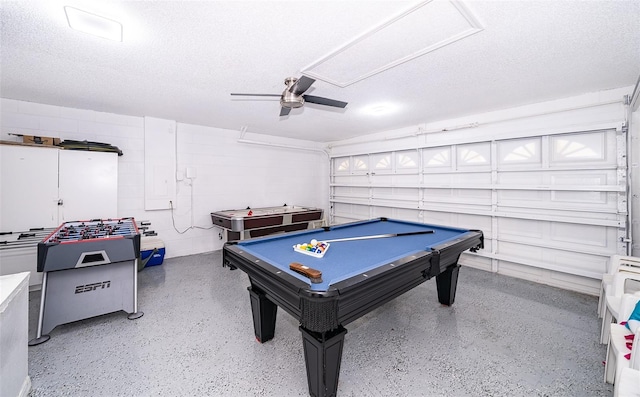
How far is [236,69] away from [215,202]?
10.6 feet

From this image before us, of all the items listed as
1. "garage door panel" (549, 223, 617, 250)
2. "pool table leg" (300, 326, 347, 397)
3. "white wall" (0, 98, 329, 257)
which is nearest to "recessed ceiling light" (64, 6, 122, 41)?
"pool table leg" (300, 326, 347, 397)

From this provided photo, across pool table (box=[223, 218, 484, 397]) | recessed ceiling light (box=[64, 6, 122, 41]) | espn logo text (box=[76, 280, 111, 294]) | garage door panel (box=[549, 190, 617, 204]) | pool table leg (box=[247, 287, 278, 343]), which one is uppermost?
recessed ceiling light (box=[64, 6, 122, 41])

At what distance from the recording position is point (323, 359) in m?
1.41

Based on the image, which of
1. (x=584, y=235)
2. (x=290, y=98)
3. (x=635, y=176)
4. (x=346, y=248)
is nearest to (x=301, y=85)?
(x=290, y=98)

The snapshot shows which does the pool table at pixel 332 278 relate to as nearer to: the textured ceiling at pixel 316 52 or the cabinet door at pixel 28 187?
the textured ceiling at pixel 316 52

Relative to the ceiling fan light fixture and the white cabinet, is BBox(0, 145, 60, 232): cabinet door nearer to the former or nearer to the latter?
the white cabinet

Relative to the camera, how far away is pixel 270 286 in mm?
1634

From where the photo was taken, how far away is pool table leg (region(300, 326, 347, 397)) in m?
1.42

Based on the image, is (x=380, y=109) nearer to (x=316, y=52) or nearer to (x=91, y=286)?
(x=316, y=52)

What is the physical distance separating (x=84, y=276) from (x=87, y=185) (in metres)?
1.88

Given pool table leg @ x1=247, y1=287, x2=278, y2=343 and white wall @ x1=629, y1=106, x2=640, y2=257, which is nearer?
pool table leg @ x1=247, y1=287, x2=278, y2=343

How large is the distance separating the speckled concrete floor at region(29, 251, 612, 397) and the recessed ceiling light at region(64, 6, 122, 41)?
2.54 metres

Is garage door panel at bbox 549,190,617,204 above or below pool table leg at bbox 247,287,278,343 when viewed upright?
above

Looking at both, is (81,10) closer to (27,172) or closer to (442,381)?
(27,172)
